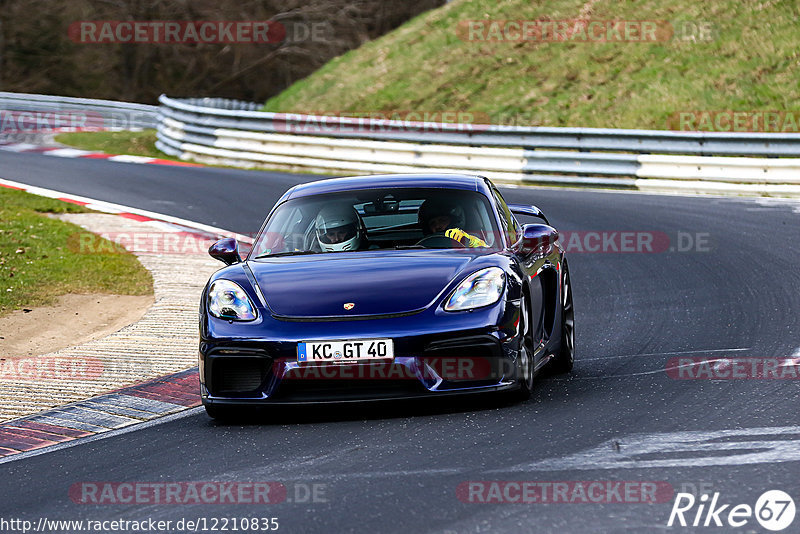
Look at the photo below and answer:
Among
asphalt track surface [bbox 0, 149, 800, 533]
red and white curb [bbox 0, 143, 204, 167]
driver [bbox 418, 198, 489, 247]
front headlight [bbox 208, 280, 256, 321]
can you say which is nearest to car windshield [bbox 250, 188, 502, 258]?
driver [bbox 418, 198, 489, 247]

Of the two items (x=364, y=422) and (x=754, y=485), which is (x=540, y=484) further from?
(x=364, y=422)

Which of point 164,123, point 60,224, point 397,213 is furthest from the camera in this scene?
point 164,123

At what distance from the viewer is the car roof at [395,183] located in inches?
307

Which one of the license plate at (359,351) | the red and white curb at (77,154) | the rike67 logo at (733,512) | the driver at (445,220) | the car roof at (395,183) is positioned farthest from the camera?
the red and white curb at (77,154)

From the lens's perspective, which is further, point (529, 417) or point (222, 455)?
point (529, 417)

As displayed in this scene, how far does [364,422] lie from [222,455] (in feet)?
2.77

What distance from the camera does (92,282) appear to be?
1218 cm

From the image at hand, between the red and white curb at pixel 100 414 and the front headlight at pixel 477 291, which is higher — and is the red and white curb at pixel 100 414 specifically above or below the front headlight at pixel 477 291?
below

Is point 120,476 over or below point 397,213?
below

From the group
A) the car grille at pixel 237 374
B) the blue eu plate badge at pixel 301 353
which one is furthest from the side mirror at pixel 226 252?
the blue eu plate badge at pixel 301 353

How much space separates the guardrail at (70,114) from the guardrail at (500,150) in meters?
7.80

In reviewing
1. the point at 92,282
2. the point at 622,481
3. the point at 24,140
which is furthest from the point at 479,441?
the point at 24,140

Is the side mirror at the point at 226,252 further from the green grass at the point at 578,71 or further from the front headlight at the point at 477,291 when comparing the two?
the green grass at the point at 578,71

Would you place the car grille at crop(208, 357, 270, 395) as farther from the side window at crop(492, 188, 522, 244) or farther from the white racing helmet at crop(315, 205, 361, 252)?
the side window at crop(492, 188, 522, 244)
